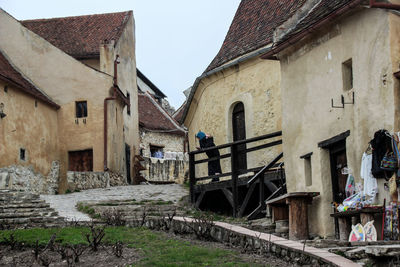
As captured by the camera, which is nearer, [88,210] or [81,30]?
[88,210]

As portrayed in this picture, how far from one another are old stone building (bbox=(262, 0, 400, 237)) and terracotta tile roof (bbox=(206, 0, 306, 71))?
4.61 m

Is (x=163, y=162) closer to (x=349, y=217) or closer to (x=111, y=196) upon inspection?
(x=111, y=196)

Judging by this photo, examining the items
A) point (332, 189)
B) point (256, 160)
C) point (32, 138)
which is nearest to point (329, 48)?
point (332, 189)

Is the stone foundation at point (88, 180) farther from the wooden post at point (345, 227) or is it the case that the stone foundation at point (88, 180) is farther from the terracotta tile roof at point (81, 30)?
the wooden post at point (345, 227)

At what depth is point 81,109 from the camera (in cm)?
3225

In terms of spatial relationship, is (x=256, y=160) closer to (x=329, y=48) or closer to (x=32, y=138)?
(x=329, y=48)

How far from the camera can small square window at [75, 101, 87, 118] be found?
3219cm

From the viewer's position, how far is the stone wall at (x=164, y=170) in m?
41.5

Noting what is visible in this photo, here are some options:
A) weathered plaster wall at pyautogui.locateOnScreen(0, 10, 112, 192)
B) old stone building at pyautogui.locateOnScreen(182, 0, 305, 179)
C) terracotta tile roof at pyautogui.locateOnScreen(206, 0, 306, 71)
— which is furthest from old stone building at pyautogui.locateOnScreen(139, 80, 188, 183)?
terracotta tile roof at pyautogui.locateOnScreen(206, 0, 306, 71)

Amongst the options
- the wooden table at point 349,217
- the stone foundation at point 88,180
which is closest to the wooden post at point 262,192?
the wooden table at point 349,217

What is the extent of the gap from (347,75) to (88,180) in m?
17.5

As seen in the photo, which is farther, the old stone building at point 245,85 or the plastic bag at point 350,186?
the old stone building at point 245,85

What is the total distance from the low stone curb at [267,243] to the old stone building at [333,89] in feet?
7.72

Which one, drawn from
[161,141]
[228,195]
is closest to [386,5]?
[228,195]
